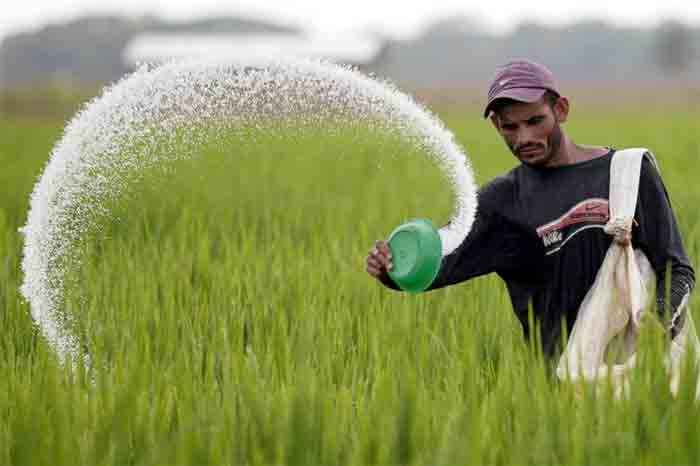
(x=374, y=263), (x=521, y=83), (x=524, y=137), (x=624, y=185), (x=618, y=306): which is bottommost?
(x=618, y=306)

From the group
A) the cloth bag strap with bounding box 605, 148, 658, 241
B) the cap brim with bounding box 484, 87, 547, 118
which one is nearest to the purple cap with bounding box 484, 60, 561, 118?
the cap brim with bounding box 484, 87, 547, 118

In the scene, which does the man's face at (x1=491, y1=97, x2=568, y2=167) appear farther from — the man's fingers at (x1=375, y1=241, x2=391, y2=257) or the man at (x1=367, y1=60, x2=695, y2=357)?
the man's fingers at (x1=375, y1=241, x2=391, y2=257)

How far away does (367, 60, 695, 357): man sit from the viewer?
74.0 inches

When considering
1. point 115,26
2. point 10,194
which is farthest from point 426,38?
point 10,194

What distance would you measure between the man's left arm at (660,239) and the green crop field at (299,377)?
250 mm

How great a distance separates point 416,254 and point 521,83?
43cm

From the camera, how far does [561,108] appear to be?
1.96m

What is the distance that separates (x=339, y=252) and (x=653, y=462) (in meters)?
2.05

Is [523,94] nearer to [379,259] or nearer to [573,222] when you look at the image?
[573,222]

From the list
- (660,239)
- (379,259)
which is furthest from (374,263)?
(660,239)

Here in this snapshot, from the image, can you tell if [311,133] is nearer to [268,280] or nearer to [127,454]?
[127,454]

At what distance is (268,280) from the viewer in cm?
299

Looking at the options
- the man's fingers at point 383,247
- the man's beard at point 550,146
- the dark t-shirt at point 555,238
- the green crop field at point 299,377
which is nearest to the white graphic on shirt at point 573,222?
the dark t-shirt at point 555,238

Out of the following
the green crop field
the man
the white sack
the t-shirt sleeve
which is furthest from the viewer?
the t-shirt sleeve
